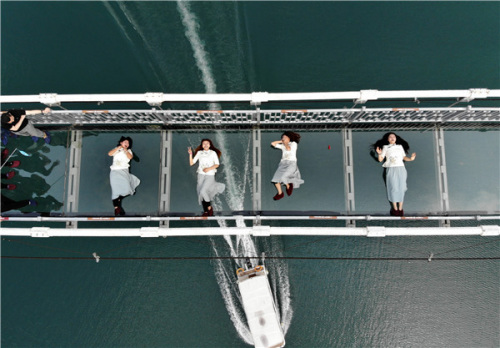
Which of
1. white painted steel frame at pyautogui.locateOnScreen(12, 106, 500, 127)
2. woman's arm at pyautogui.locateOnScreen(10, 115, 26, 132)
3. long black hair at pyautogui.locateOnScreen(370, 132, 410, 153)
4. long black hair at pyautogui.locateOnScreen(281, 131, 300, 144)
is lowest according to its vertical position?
long black hair at pyautogui.locateOnScreen(370, 132, 410, 153)

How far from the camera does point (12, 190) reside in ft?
19.4

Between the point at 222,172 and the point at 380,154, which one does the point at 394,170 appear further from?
the point at 222,172

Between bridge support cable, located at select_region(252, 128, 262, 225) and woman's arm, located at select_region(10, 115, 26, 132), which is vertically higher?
woman's arm, located at select_region(10, 115, 26, 132)

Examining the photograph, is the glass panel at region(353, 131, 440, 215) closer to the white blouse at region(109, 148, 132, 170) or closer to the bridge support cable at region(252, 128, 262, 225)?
the bridge support cable at region(252, 128, 262, 225)

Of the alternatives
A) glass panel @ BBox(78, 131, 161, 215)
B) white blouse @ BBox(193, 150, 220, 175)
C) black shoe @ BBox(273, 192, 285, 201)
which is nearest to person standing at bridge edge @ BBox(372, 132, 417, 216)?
black shoe @ BBox(273, 192, 285, 201)

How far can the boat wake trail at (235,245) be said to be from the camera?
6031 mm

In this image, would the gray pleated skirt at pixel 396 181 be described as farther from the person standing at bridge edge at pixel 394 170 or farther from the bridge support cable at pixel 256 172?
the bridge support cable at pixel 256 172

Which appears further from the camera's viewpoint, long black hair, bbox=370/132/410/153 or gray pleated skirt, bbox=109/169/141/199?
long black hair, bbox=370/132/410/153

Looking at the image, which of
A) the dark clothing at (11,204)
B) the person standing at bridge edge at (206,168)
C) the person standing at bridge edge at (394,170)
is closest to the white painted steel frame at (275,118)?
the person standing at bridge edge at (394,170)

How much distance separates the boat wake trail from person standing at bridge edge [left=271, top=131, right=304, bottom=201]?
0.94 metres

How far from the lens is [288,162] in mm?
5203

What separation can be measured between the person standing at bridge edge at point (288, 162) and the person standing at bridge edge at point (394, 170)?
150 centimetres

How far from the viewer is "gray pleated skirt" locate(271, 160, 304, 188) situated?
17.1 ft

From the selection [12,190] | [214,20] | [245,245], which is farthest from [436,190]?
[12,190]
